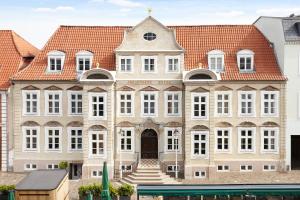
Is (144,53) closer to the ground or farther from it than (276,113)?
farther from it

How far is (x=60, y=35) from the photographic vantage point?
4866cm

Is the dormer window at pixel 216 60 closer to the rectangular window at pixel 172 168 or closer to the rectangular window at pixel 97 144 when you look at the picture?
the rectangular window at pixel 172 168

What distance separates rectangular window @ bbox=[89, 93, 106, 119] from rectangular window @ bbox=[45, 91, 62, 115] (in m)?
2.91

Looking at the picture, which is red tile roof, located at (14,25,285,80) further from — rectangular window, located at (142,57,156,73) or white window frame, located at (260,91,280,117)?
rectangular window, located at (142,57,156,73)

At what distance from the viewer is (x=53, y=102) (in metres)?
46.1

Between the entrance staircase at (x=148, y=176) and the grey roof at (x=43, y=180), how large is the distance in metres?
8.59

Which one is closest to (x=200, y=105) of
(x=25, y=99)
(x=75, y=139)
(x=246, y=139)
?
(x=246, y=139)

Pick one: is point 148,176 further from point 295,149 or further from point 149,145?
point 295,149

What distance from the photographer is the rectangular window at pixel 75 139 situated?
46125 millimetres

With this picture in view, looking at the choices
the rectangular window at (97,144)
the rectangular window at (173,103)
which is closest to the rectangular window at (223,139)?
the rectangular window at (173,103)

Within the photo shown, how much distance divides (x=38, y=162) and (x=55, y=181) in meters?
14.3

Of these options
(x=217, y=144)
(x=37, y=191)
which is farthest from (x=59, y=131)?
(x=37, y=191)

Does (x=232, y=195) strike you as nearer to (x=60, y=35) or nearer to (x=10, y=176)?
(x=10, y=176)

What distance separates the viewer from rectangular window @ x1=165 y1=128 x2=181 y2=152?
45562 millimetres
